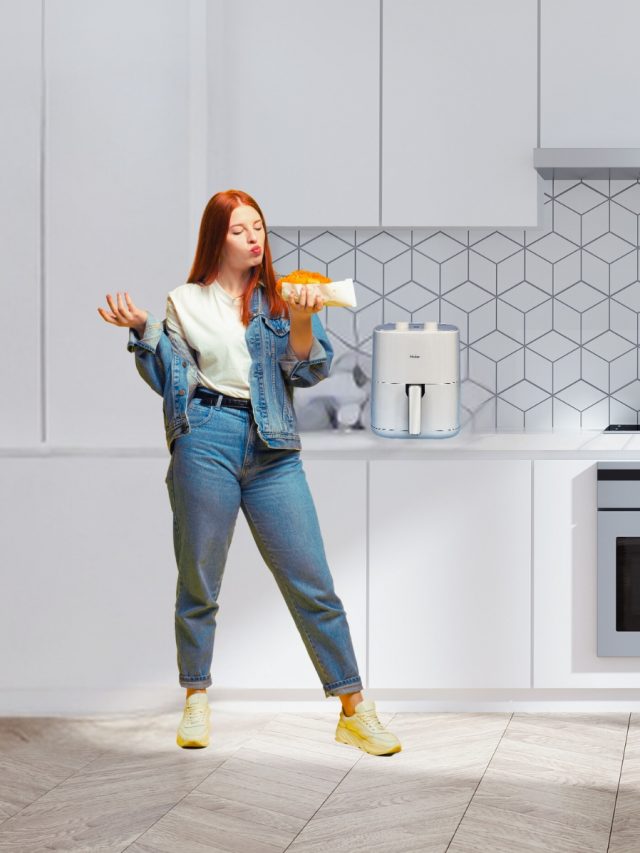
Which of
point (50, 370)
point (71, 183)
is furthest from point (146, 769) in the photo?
point (71, 183)

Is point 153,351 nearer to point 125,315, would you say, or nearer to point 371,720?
point 125,315

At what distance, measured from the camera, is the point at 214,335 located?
7.98ft

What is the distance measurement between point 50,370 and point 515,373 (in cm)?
156

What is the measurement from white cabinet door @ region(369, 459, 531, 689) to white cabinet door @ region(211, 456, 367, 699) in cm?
5

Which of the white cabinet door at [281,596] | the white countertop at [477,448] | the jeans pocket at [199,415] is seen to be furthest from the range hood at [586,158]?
the jeans pocket at [199,415]

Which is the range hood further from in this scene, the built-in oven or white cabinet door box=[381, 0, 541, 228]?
the built-in oven

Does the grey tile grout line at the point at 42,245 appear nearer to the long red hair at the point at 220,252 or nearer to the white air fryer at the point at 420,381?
the long red hair at the point at 220,252

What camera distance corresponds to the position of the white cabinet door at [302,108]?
3230 millimetres

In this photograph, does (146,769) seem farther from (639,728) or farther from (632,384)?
(632,384)

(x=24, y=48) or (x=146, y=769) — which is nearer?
(x=146, y=769)

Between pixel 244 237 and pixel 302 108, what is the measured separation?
38.8 inches

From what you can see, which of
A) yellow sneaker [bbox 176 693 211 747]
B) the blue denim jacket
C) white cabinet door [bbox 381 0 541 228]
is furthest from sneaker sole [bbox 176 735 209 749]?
white cabinet door [bbox 381 0 541 228]

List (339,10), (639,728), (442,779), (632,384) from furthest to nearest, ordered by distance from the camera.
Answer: (632,384) < (339,10) < (639,728) < (442,779)

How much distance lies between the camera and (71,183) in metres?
2.97
